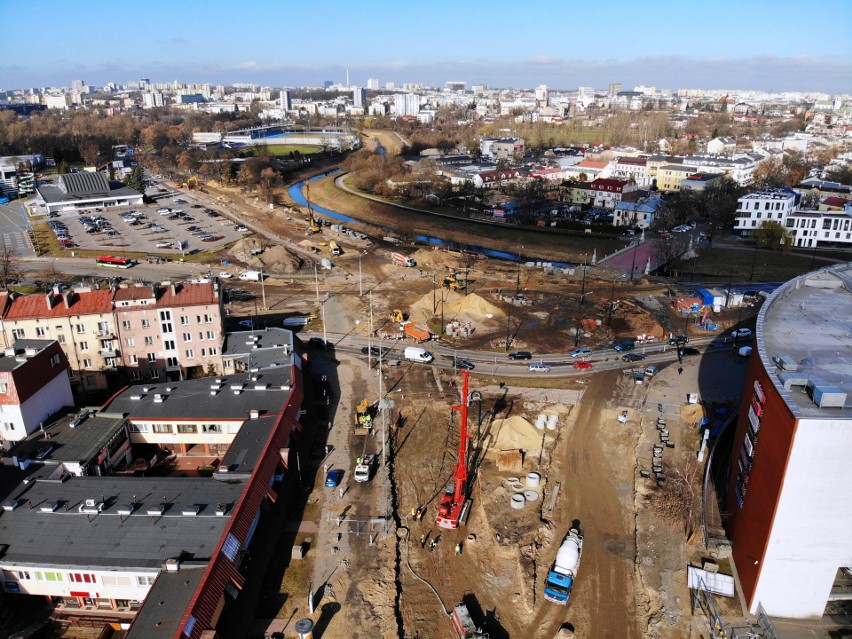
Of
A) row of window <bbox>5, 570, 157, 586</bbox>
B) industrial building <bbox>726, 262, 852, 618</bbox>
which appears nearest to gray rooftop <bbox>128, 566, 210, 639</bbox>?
row of window <bbox>5, 570, 157, 586</bbox>

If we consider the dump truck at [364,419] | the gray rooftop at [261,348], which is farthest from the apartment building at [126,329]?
the dump truck at [364,419]

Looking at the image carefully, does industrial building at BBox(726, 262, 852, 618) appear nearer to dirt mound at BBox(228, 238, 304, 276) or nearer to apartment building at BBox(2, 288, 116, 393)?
apartment building at BBox(2, 288, 116, 393)

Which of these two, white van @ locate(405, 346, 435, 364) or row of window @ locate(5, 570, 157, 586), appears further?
white van @ locate(405, 346, 435, 364)

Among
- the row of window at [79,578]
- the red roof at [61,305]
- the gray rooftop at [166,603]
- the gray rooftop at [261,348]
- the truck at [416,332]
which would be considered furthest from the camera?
the truck at [416,332]

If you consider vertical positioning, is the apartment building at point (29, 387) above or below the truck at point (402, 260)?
above

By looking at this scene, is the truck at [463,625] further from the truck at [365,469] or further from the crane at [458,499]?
the truck at [365,469]

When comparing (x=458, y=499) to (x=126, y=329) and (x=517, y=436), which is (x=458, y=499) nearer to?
(x=517, y=436)

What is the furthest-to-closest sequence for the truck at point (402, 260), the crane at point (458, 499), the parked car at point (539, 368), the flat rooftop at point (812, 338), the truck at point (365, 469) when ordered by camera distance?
the truck at point (402, 260) < the parked car at point (539, 368) < the truck at point (365, 469) < the crane at point (458, 499) < the flat rooftop at point (812, 338)
